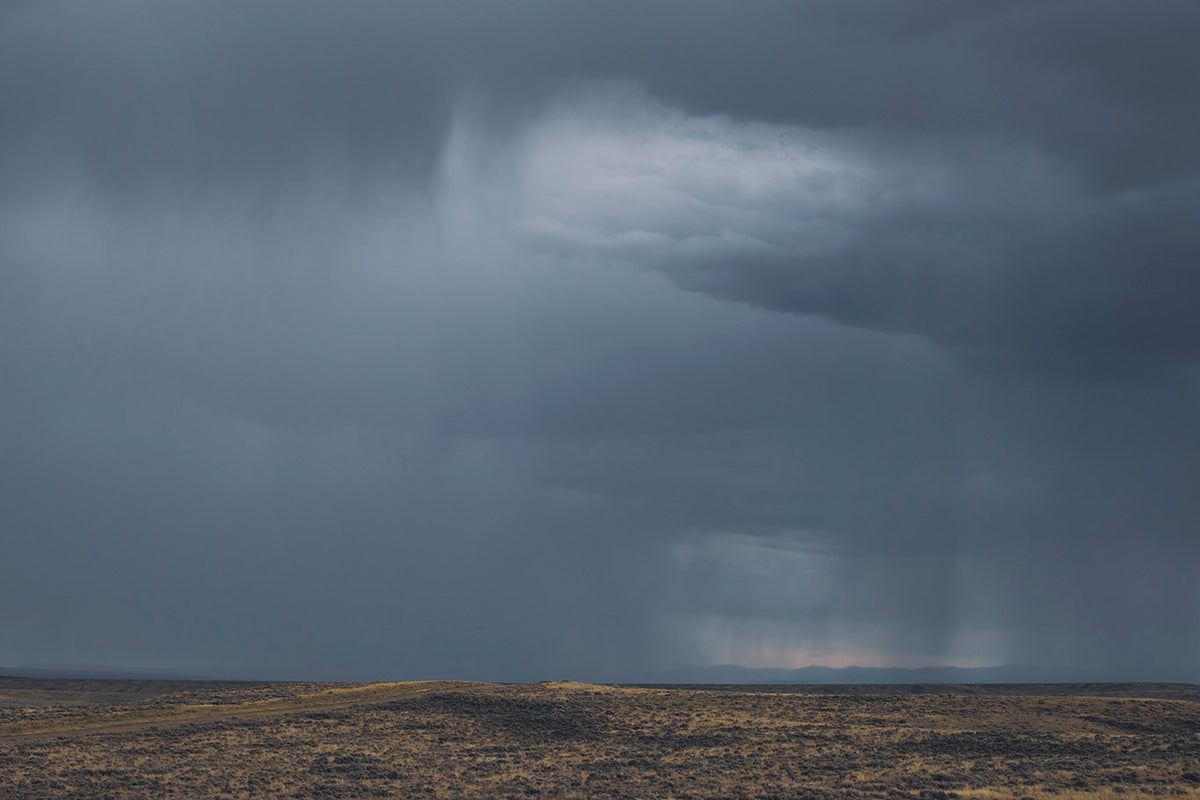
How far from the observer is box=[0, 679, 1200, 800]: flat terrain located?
142ft

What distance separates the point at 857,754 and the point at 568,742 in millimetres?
16567

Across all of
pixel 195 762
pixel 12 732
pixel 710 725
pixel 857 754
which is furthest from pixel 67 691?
pixel 857 754

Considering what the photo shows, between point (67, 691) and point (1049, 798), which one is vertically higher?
point (1049, 798)

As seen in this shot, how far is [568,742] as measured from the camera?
5753cm

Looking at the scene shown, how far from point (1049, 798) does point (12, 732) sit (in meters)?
54.4

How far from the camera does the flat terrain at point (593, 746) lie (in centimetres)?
4334

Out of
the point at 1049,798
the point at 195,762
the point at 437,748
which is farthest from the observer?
the point at 437,748

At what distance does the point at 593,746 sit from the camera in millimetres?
55844

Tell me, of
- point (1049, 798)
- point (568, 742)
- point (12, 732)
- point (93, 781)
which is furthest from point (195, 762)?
point (1049, 798)

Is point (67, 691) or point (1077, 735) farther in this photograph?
point (67, 691)

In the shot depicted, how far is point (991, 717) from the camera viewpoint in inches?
2486

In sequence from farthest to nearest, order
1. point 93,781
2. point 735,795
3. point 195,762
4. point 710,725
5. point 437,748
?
1. point 710,725
2. point 437,748
3. point 195,762
4. point 93,781
5. point 735,795

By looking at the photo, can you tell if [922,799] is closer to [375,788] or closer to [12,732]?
[375,788]

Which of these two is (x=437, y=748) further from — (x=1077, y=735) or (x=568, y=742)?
(x=1077, y=735)
